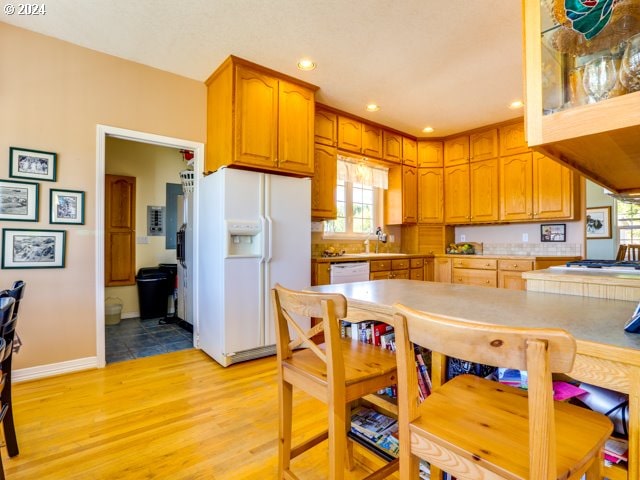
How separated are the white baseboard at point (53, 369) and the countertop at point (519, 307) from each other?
2.48 meters

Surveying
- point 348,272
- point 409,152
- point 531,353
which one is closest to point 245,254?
point 348,272

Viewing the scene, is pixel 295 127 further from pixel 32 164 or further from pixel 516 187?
pixel 516 187

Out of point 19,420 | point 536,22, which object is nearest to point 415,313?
point 536,22

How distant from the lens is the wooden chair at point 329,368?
1.06 meters

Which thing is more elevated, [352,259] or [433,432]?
[352,259]

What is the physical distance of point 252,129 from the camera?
9.70ft

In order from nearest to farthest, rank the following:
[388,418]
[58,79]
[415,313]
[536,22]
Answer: [415,313] < [536,22] < [388,418] < [58,79]

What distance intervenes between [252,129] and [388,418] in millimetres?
2497

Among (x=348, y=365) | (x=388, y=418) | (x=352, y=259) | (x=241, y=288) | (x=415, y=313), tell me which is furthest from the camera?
(x=352, y=259)

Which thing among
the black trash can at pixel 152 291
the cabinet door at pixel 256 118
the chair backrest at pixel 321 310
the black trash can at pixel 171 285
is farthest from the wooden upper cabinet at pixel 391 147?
the chair backrest at pixel 321 310

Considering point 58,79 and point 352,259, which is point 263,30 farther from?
point 352,259

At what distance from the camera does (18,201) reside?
2492 millimetres

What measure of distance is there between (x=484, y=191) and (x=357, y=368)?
4159 mm

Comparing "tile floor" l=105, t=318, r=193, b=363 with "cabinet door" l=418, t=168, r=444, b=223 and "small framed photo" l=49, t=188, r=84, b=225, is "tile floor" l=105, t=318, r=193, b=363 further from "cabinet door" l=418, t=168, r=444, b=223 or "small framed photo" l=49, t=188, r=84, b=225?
"cabinet door" l=418, t=168, r=444, b=223
